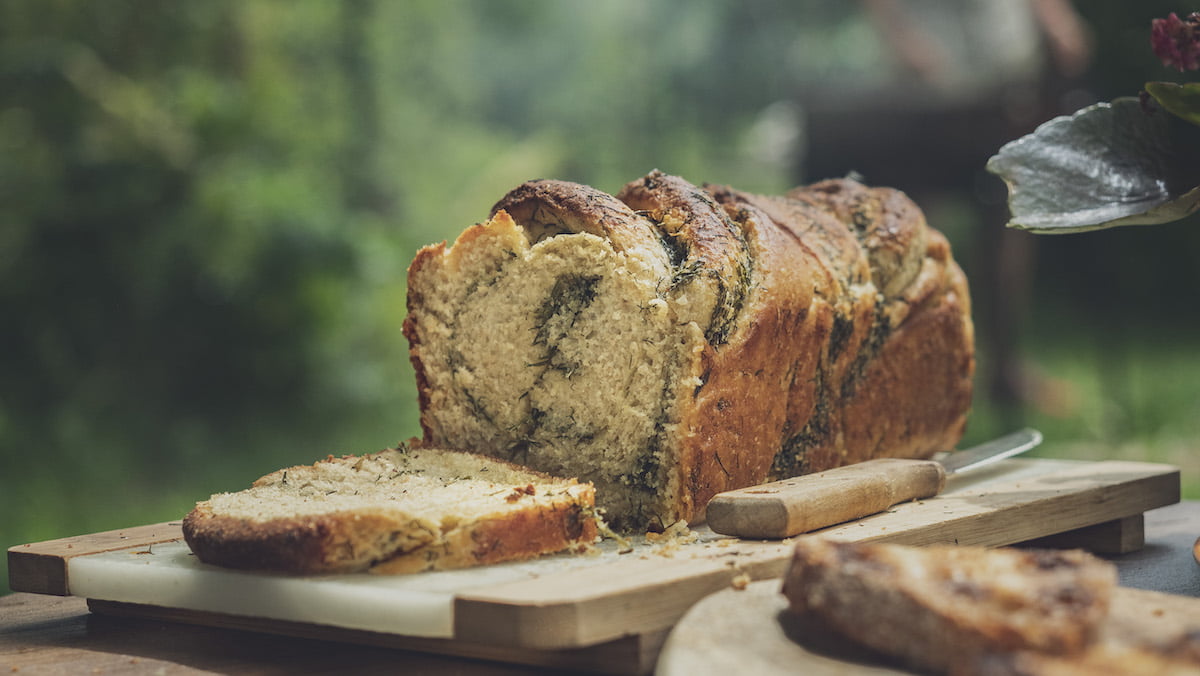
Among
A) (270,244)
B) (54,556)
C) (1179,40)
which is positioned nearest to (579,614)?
(54,556)

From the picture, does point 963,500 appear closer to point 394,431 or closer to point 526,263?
point 526,263

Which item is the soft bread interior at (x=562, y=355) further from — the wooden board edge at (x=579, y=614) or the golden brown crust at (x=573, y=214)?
the wooden board edge at (x=579, y=614)

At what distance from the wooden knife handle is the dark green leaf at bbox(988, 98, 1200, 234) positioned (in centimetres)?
66

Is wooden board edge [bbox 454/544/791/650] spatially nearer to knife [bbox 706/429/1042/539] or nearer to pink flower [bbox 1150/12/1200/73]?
knife [bbox 706/429/1042/539]

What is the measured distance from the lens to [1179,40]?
9.36ft

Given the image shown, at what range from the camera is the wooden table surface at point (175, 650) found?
210cm

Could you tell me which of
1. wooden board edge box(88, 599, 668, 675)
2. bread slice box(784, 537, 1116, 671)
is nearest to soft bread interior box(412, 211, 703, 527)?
wooden board edge box(88, 599, 668, 675)

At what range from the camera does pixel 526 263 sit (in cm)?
275

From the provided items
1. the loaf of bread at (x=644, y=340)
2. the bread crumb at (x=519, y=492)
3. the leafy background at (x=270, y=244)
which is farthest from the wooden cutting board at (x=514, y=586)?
the leafy background at (x=270, y=244)

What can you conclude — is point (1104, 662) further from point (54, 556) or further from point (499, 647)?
Result: point (54, 556)

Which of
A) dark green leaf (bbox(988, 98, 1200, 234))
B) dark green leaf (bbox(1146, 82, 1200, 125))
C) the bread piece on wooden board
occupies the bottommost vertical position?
the bread piece on wooden board

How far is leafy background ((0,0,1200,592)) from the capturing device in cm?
691

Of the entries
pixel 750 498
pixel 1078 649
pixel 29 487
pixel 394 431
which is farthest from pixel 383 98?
pixel 1078 649

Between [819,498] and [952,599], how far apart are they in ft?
2.60
